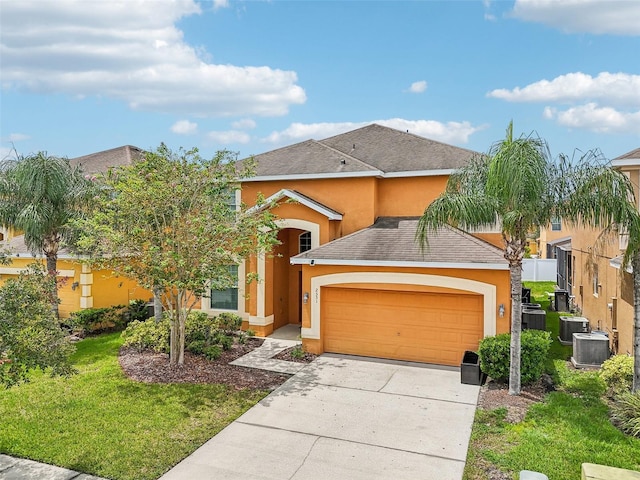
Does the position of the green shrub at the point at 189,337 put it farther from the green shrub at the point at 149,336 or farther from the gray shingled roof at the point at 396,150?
the gray shingled roof at the point at 396,150

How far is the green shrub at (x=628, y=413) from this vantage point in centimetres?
833

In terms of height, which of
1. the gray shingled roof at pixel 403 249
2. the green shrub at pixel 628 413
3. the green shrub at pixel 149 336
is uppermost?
the gray shingled roof at pixel 403 249

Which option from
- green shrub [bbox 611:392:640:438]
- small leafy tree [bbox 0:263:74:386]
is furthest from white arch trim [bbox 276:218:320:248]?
green shrub [bbox 611:392:640:438]

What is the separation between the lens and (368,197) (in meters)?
16.6

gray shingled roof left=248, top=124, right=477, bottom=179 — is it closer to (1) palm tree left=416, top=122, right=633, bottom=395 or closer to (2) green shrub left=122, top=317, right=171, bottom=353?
(1) palm tree left=416, top=122, right=633, bottom=395

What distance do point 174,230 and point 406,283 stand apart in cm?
685

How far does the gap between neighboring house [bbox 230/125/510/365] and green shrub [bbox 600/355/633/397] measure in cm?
253

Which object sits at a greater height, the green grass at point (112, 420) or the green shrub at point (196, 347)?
the green shrub at point (196, 347)

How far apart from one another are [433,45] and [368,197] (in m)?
6.27

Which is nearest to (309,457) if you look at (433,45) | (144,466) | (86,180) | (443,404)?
(144,466)

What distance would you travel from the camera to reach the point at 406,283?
1315 centimetres

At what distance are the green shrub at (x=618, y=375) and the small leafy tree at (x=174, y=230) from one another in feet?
30.3

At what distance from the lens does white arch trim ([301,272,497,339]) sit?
12287mm

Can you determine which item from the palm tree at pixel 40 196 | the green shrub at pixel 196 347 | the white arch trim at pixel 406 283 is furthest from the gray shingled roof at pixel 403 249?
the palm tree at pixel 40 196
